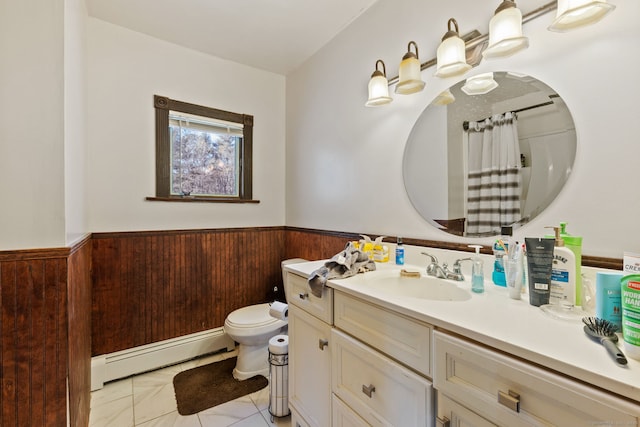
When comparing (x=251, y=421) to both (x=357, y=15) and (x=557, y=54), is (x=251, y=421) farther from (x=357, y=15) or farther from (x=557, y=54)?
(x=357, y=15)

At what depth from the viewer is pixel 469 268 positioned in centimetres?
125

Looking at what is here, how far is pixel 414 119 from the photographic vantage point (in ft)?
4.89

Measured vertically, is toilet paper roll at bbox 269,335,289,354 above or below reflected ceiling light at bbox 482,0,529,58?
below

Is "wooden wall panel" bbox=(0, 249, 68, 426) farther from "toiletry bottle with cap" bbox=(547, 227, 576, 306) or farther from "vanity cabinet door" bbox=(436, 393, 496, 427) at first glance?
"toiletry bottle with cap" bbox=(547, 227, 576, 306)

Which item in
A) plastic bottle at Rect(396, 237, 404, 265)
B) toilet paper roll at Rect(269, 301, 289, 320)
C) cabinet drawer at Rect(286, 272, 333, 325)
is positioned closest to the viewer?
cabinet drawer at Rect(286, 272, 333, 325)

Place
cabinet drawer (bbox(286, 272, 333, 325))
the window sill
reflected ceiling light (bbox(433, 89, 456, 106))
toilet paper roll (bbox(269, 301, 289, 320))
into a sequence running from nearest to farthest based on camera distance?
cabinet drawer (bbox(286, 272, 333, 325))
reflected ceiling light (bbox(433, 89, 456, 106))
toilet paper roll (bbox(269, 301, 289, 320))
the window sill

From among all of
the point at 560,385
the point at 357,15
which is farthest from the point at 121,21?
the point at 560,385

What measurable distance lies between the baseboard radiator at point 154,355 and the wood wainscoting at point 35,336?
35.8 inches

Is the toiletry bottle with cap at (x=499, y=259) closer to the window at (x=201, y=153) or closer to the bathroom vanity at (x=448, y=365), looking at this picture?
the bathroom vanity at (x=448, y=365)

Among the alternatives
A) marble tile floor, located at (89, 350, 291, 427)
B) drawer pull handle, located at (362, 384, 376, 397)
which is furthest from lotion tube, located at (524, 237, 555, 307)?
marble tile floor, located at (89, 350, 291, 427)

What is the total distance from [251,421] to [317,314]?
85cm

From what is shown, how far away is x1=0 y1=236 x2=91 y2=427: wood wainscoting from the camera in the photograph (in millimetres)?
975

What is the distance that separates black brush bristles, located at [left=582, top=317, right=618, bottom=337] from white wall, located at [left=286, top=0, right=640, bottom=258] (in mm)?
354

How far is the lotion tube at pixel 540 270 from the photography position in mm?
847
